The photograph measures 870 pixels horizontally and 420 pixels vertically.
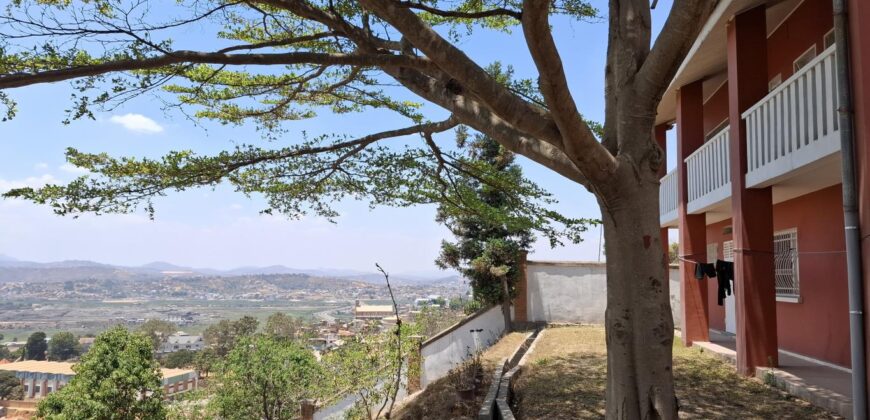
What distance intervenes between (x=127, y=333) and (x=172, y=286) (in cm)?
9662

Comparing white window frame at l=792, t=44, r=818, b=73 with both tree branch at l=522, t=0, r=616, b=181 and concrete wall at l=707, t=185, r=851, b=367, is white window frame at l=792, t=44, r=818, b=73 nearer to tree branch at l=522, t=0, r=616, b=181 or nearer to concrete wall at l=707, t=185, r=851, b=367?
concrete wall at l=707, t=185, r=851, b=367

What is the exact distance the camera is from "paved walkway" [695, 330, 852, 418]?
590cm

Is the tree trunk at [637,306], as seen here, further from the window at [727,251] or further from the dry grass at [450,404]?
the window at [727,251]

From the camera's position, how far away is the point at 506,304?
17.5 m

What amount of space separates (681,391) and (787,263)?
504 cm

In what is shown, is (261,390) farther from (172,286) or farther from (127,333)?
(172,286)

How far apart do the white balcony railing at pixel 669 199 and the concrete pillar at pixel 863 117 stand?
8259mm

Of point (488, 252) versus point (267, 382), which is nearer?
point (267, 382)

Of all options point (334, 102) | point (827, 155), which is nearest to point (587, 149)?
point (827, 155)

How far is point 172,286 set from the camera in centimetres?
10269

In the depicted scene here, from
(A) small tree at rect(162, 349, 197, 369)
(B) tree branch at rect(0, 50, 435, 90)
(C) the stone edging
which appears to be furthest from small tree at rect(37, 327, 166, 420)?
(A) small tree at rect(162, 349, 197, 369)

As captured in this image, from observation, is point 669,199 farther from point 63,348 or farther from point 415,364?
point 63,348

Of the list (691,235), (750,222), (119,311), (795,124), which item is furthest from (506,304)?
(119,311)

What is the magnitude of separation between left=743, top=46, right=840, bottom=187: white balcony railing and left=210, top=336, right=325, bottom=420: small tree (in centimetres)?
1083
